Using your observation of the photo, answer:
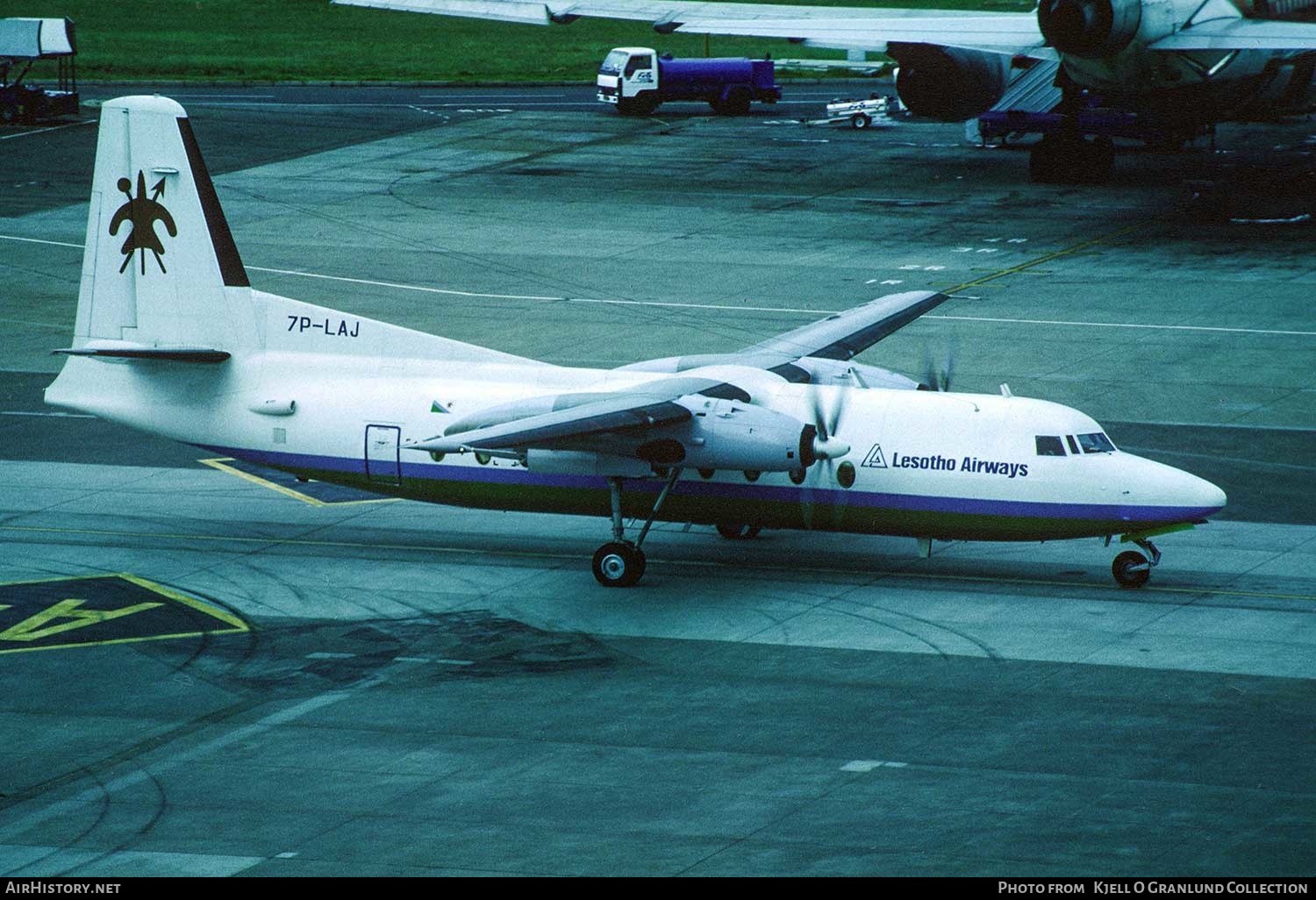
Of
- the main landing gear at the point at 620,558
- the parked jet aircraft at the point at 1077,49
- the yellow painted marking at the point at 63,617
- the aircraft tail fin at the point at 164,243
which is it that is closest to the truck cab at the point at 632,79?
the parked jet aircraft at the point at 1077,49

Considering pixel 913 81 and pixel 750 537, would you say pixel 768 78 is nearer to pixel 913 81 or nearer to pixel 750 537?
pixel 913 81

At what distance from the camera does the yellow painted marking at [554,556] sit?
94.4ft

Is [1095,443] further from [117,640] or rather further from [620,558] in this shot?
[117,640]

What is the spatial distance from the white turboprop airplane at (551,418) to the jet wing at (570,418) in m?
0.05

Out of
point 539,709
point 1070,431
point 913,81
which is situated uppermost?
point 913,81

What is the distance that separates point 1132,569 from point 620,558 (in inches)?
340

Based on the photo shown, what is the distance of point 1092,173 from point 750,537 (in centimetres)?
3962

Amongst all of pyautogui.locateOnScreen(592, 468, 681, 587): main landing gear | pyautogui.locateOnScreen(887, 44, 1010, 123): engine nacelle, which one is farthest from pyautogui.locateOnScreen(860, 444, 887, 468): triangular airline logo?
pyautogui.locateOnScreen(887, 44, 1010, 123): engine nacelle

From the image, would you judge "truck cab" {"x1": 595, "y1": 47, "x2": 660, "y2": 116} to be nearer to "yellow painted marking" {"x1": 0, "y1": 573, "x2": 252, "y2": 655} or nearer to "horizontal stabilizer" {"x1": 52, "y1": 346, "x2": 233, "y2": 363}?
"horizontal stabilizer" {"x1": 52, "y1": 346, "x2": 233, "y2": 363}

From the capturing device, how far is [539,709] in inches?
941

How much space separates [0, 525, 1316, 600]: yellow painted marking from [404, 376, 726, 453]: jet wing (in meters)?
3.05

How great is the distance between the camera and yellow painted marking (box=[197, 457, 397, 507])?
3500cm

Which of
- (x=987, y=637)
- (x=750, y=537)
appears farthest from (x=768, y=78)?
(x=987, y=637)

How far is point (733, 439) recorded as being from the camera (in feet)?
92.4
